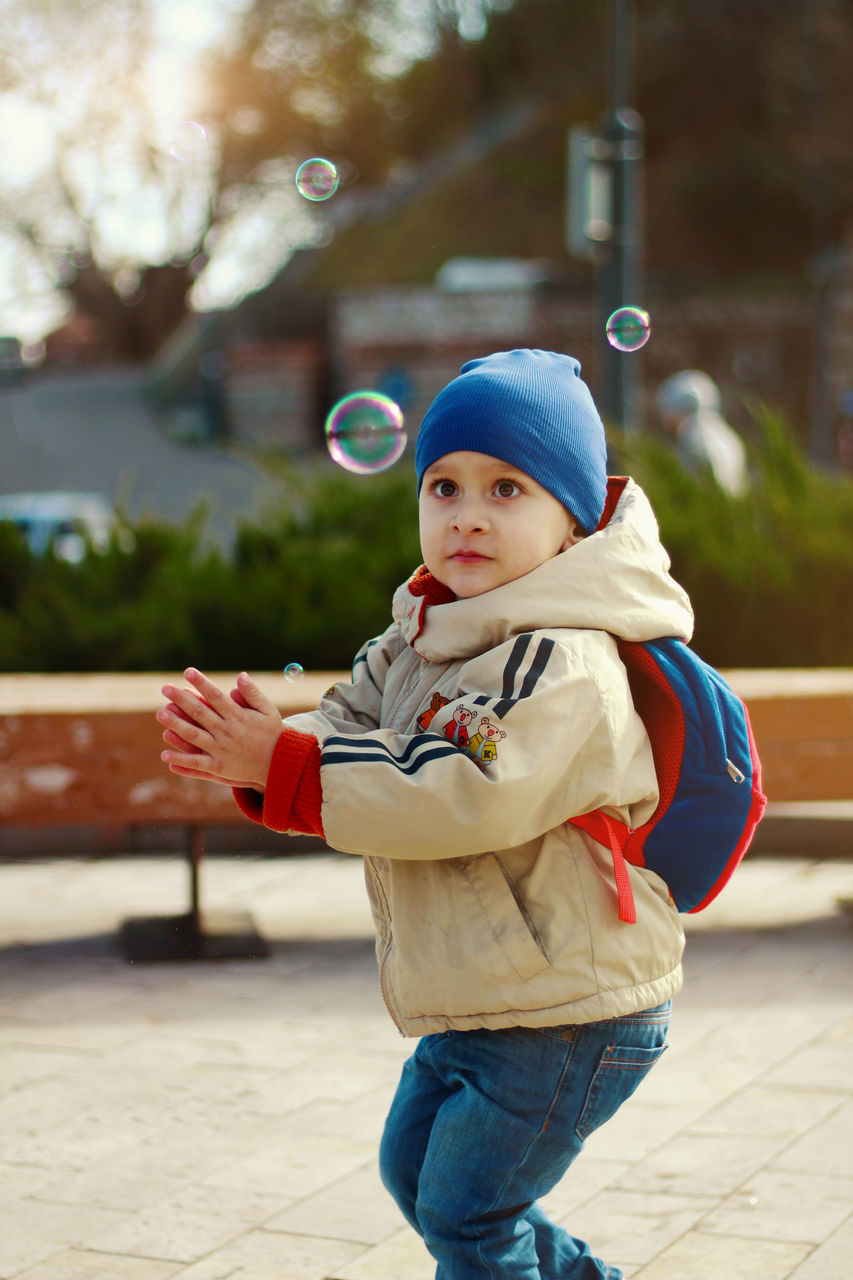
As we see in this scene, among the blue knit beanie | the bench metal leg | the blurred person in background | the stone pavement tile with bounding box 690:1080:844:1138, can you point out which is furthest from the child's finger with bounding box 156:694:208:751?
the blurred person in background

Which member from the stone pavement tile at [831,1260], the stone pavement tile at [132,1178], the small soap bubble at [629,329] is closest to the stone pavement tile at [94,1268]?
the stone pavement tile at [132,1178]

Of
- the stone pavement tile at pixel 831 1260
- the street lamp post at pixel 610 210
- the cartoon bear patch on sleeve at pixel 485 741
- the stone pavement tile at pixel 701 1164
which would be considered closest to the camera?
the cartoon bear patch on sleeve at pixel 485 741

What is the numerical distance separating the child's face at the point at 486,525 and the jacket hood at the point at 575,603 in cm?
3

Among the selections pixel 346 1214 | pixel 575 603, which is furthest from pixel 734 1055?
pixel 575 603

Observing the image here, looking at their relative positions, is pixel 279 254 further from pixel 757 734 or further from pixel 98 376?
pixel 757 734

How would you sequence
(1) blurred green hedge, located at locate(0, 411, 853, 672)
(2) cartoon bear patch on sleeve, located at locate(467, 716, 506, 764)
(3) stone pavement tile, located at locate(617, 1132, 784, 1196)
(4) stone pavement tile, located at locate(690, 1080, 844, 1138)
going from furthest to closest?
(1) blurred green hedge, located at locate(0, 411, 853, 672)
(4) stone pavement tile, located at locate(690, 1080, 844, 1138)
(3) stone pavement tile, located at locate(617, 1132, 784, 1196)
(2) cartoon bear patch on sleeve, located at locate(467, 716, 506, 764)

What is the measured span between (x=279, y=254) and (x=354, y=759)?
33873 millimetres

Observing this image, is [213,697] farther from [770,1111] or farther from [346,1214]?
[770,1111]

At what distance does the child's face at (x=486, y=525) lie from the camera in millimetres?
2117

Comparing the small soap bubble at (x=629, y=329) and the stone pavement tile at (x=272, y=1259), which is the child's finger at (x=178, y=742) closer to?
the stone pavement tile at (x=272, y=1259)

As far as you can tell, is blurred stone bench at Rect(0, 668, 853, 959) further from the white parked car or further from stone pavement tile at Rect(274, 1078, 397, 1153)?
the white parked car

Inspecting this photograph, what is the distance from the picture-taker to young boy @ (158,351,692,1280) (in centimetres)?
199

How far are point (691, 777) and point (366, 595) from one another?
18.1 ft

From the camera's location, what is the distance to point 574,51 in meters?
34.1
